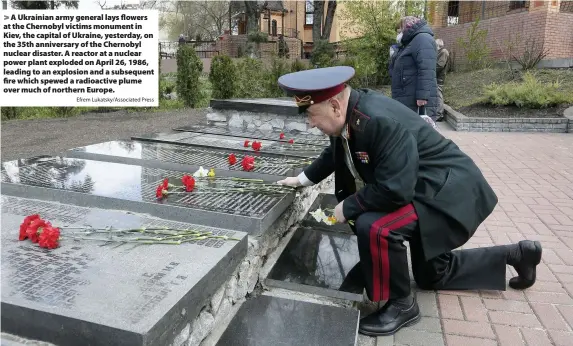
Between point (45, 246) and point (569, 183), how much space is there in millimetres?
5165

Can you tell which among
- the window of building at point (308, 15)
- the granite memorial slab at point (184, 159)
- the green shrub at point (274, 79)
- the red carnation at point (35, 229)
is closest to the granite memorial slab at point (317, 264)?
the granite memorial slab at point (184, 159)

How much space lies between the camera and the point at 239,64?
12.3 meters

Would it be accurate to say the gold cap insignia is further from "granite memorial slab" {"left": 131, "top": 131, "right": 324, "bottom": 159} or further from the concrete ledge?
the concrete ledge

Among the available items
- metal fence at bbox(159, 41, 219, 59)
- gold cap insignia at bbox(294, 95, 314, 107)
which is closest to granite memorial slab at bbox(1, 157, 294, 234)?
gold cap insignia at bbox(294, 95, 314, 107)

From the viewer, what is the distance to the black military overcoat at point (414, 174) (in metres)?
2.00

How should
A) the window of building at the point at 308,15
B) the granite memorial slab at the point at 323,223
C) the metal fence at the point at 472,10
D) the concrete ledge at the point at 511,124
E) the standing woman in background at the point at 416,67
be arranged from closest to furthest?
1. the granite memorial slab at the point at 323,223
2. the standing woman in background at the point at 416,67
3. the concrete ledge at the point at 511,124
4. the metal fence at the point at 472,10
5. the window of building at the point at 308,15

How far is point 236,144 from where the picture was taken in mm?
4633

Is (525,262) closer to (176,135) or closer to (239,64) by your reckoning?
(176,135)

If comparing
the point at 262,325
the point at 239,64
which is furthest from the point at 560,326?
the point at 239,64

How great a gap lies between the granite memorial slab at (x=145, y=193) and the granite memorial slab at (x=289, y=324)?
402 mm

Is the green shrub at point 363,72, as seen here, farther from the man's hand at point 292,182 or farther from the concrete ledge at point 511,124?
the man's hand at point 292,182

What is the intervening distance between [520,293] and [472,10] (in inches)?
710

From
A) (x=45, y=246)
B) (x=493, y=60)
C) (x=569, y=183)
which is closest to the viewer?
(x=45, y=246)

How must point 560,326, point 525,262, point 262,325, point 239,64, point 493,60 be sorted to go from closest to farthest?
point 262,325 → point 560,326 → point 525,262 → point 239,64 → point 493,60
